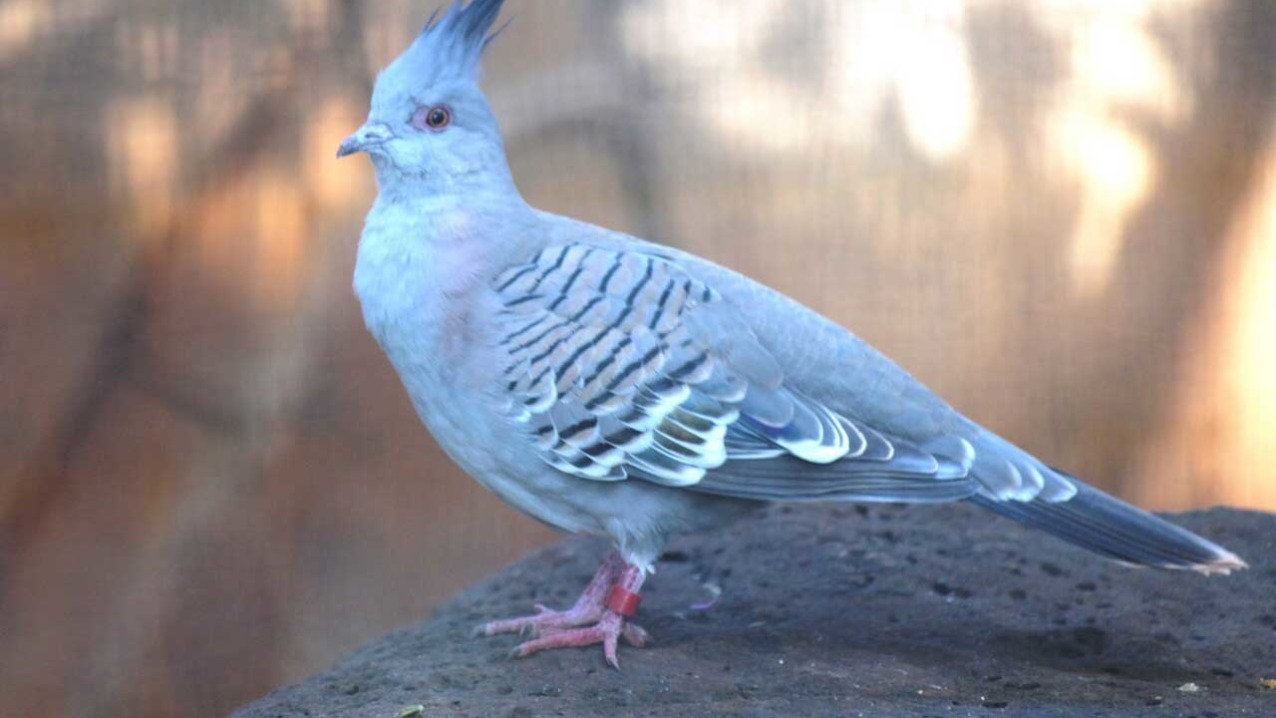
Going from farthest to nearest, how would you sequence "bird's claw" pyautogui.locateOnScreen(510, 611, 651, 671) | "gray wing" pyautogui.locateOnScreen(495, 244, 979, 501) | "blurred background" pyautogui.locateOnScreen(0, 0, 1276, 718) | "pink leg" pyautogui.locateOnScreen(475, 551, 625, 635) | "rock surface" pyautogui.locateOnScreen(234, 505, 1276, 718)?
1. "blurred background" pyautogui.locateOnScreen(0, 0, 1276, 718)
2. "pink leg" pyautogui.locateOnScreen(475, 551, 625, 635)
3. "bird's claw" pyautogui.locateOnScreen(510, 611, 651, 671)
4. "gray wing" pyautogui.locateOnScreen(495, 244, 979, 501)
5. "rock surface" pyautogui.locateOnScreen(234, 505, 1276, 718)

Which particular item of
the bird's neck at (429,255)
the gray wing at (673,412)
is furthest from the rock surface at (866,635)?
the bird's neck at (429,255)

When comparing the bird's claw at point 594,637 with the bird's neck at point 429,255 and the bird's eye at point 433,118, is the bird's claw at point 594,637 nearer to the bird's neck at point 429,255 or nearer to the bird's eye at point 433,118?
the bird's neck at point 429,255

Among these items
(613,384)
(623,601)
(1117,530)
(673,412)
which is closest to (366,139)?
(613,384)

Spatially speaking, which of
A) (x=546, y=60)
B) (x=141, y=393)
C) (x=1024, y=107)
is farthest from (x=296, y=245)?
(x=1024, y=107)

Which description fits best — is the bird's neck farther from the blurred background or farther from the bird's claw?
the blurred background

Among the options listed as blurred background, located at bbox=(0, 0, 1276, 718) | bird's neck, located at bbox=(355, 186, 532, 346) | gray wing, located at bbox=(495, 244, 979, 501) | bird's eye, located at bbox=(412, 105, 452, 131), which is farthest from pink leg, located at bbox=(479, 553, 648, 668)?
blurred background, located at bbox=(0, 0, 1276, 718)

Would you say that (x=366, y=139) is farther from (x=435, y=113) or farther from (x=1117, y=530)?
(x=1117, y=530)

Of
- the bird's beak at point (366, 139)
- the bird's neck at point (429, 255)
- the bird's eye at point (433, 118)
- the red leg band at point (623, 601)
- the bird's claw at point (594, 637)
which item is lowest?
the bird's claw at point (594, 637)

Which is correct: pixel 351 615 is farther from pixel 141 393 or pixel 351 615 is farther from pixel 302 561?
pixel 141 393
